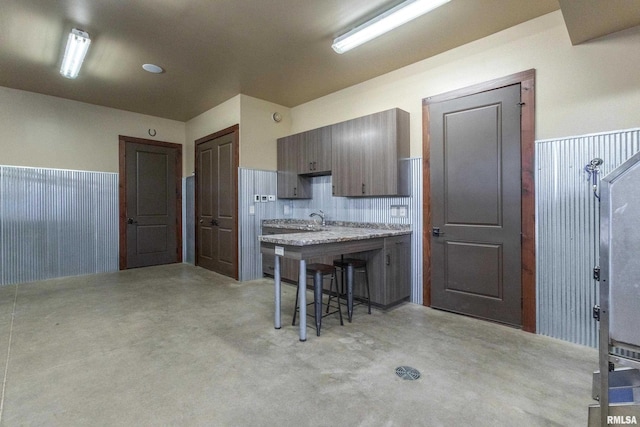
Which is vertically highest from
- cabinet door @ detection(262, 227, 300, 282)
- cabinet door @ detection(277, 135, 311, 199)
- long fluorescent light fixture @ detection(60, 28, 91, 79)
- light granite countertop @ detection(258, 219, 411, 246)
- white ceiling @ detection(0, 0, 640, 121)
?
white ceiling @ detection(0, 0, 640, 121)

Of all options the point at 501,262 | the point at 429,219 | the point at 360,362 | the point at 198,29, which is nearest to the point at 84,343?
the point at 360,362

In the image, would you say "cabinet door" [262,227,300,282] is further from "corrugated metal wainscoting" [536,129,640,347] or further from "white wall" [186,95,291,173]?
"corrugated metal wainscoting" [536,129,640,347]

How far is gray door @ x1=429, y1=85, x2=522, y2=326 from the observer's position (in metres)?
3.00

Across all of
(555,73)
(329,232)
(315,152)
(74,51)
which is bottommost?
(329,232)

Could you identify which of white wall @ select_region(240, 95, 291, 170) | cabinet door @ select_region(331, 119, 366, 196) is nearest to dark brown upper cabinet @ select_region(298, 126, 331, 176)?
cabinet door @ select_region(331, 119, 366, 196)

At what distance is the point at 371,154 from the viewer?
3861 millimetres

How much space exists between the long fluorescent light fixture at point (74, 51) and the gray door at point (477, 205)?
3796 millimetres

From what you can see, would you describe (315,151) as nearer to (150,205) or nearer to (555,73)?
(555,73)

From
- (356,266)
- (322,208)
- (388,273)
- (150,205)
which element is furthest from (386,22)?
(150,205)

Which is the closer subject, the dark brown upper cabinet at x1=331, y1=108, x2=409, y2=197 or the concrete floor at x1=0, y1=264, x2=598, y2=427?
the concrete floor at x1=0, y1=264, x2=598, y2=427

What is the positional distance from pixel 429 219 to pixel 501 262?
0.87 m

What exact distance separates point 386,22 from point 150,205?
17.8 feet

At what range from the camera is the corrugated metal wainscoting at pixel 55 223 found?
15.3 ft

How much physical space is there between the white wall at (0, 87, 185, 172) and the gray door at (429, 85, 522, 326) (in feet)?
18.0
